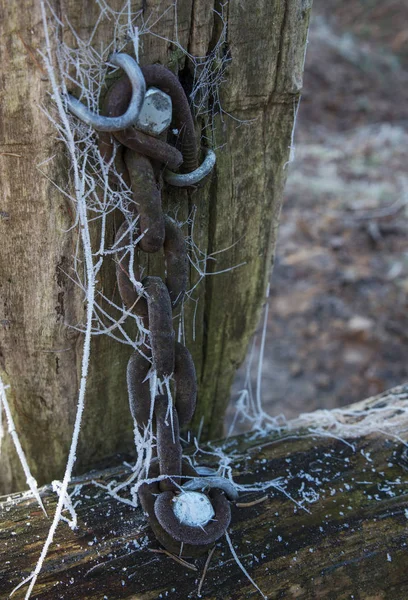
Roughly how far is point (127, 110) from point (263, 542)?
955mm

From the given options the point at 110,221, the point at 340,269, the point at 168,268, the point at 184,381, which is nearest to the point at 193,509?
the point at 184,381

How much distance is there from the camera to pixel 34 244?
125 cm

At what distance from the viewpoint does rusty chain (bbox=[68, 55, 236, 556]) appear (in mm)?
1107

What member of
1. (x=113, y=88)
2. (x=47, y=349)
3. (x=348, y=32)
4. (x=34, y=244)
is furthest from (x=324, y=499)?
(x=348, y=32)

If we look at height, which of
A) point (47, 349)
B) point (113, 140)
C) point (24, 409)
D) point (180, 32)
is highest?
point (180, 32)

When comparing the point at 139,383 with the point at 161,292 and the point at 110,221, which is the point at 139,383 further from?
the point at 110,221

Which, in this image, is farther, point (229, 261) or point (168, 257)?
point (229, 261)

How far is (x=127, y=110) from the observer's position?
106 centimetres

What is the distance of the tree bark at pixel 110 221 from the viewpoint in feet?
3.66

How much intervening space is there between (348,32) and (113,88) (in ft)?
46.9

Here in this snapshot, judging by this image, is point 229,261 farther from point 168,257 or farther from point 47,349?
point 47,349

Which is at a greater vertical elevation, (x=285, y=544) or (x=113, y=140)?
(x=113, y=140)

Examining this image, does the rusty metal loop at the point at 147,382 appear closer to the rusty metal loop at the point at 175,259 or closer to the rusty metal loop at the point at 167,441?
the rusty metal loop at the point at 167,441

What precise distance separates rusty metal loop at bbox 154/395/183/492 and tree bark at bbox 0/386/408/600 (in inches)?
4.9
